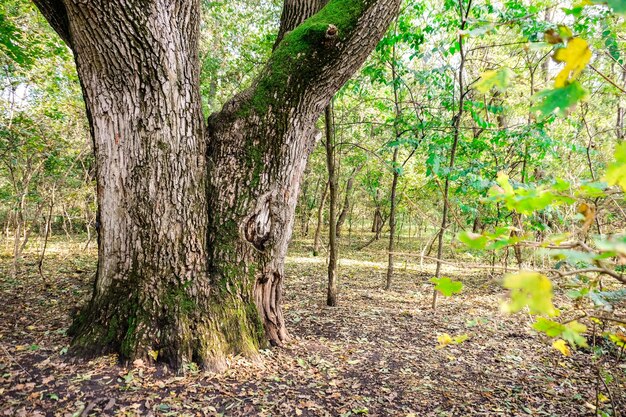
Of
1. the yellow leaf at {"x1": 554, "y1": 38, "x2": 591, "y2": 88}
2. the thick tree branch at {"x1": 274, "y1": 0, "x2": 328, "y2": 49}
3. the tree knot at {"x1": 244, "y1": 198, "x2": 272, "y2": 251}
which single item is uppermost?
the thick tree branch at {"x1": 274, "y1": 0, "x2": 328, "y2": 49}

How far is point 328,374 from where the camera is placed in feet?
10.3

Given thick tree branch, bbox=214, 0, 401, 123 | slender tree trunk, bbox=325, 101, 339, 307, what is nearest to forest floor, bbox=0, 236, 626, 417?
slender tree trunk, bbox=325, 101, 339, 307

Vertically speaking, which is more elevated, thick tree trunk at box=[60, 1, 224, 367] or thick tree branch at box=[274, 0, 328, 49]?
thick tree branch at box=[274, 0, 328, 49]

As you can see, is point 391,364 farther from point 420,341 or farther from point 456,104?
point 456,104

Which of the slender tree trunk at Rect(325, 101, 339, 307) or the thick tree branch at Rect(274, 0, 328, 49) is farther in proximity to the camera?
the slender tree trunk at Rect(325, 101, 339, 307)

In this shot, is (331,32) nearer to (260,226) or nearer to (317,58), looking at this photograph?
(317,58)

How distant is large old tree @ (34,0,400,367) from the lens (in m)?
2.62

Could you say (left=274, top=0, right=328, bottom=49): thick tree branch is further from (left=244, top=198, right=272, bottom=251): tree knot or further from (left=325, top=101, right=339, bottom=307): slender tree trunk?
(left=244, top=198, right=272, bottom=251): tree knot

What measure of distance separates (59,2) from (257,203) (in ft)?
7.36

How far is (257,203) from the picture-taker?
120 inches

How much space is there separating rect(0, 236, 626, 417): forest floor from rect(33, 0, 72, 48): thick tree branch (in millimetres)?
2644

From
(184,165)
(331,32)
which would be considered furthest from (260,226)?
(331,32)

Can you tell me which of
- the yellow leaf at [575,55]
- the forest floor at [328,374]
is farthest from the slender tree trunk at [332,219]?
the yellow leaf at [575,55]

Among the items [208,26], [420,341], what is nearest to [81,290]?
[420,341]
